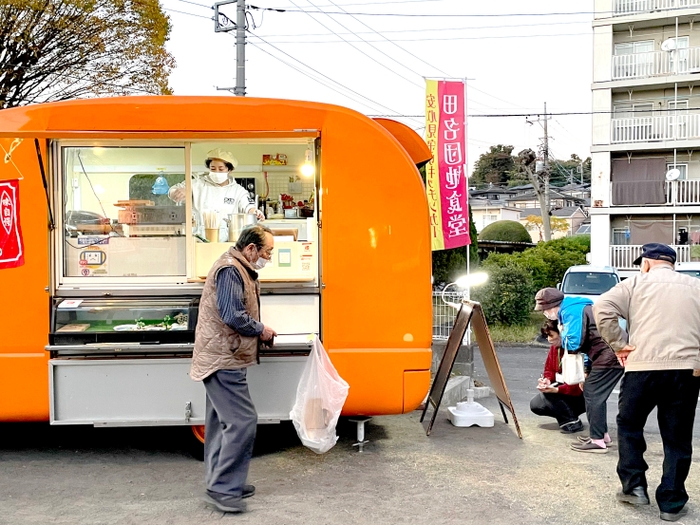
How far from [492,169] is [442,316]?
68033mm

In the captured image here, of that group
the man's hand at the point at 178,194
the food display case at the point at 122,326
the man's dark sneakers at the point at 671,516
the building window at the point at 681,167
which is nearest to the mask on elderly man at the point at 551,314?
the man's dark sneakers at the point at 671,516

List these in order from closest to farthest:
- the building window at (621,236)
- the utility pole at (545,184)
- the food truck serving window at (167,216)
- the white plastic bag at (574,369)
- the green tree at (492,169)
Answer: the food truck serving window at (167,216), the white plastic bag at (574,369), the building window at (621,236), the utility pole at (545,184), the green tree at (492,169)

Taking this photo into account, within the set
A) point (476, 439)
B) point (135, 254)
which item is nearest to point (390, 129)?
point (135, 254)

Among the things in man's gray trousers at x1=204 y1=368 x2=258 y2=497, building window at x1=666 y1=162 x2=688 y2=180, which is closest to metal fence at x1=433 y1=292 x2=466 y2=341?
man's gray trousers at x1=204 y1=368 x2=258 y2=497

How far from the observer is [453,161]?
10289 millimetres

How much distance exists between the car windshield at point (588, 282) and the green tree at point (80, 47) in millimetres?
10322

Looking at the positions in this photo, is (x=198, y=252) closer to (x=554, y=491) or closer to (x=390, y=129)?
(x=390, y=129)

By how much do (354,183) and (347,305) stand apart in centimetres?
95

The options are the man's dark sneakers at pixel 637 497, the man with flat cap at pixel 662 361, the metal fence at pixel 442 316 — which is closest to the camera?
the man with flat cap at pixel 662 361

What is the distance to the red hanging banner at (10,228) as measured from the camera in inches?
201

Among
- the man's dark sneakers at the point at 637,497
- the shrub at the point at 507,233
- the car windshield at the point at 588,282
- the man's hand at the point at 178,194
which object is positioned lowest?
the man's dark sneakers at the point at 637,497

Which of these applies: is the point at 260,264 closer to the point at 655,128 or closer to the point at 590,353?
the point at 590,353

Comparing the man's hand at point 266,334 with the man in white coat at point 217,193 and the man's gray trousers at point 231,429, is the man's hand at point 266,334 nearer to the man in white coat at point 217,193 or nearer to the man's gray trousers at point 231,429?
the man's gray trousers at point 231,429

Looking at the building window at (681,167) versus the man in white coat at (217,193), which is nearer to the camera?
the man in white coat at (217,193)
